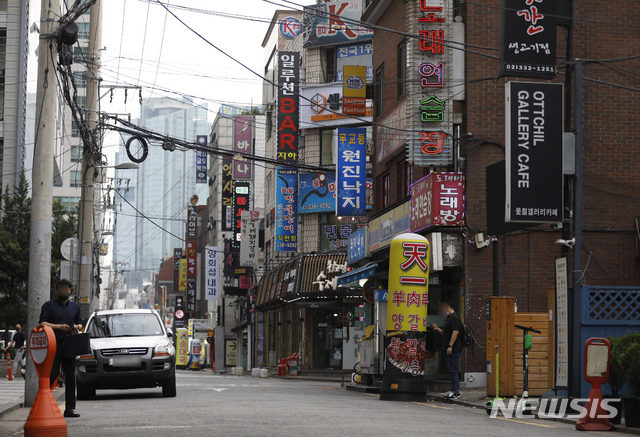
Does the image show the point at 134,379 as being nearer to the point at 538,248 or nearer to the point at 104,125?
the point at 538,248

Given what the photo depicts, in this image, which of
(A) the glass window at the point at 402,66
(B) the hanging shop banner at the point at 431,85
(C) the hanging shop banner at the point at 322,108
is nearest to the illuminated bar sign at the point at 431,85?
(B) the hanging shop banner at the point at 431,85

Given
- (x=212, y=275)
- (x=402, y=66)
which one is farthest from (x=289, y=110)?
(x=212, y=275)

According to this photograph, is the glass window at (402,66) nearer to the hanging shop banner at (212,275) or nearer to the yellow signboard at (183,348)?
the hanging shop banner at (212,275)

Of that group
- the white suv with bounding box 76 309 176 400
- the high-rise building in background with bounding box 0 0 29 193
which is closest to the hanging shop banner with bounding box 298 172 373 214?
the high-rise building in background with bounding box 0 0 29 193

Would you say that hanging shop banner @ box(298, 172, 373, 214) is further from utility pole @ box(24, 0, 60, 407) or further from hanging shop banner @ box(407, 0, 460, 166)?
utility pole @ box(24, 0, 60, 407)

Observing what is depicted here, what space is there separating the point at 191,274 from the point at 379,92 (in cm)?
6303

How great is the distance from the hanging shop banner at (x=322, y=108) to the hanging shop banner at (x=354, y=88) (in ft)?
36.1

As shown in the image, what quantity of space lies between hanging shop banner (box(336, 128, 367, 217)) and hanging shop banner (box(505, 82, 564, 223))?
14.1 metres

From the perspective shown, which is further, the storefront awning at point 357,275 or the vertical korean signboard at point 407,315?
the storefront awning at point 357,275

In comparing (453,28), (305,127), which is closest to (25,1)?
(305,127)

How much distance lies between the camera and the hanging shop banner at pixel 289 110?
4038 cm

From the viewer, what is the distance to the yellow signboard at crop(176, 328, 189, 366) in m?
83.1

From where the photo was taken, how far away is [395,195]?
88.5 ft

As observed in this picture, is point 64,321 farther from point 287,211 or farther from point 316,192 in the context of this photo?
point 287,211
